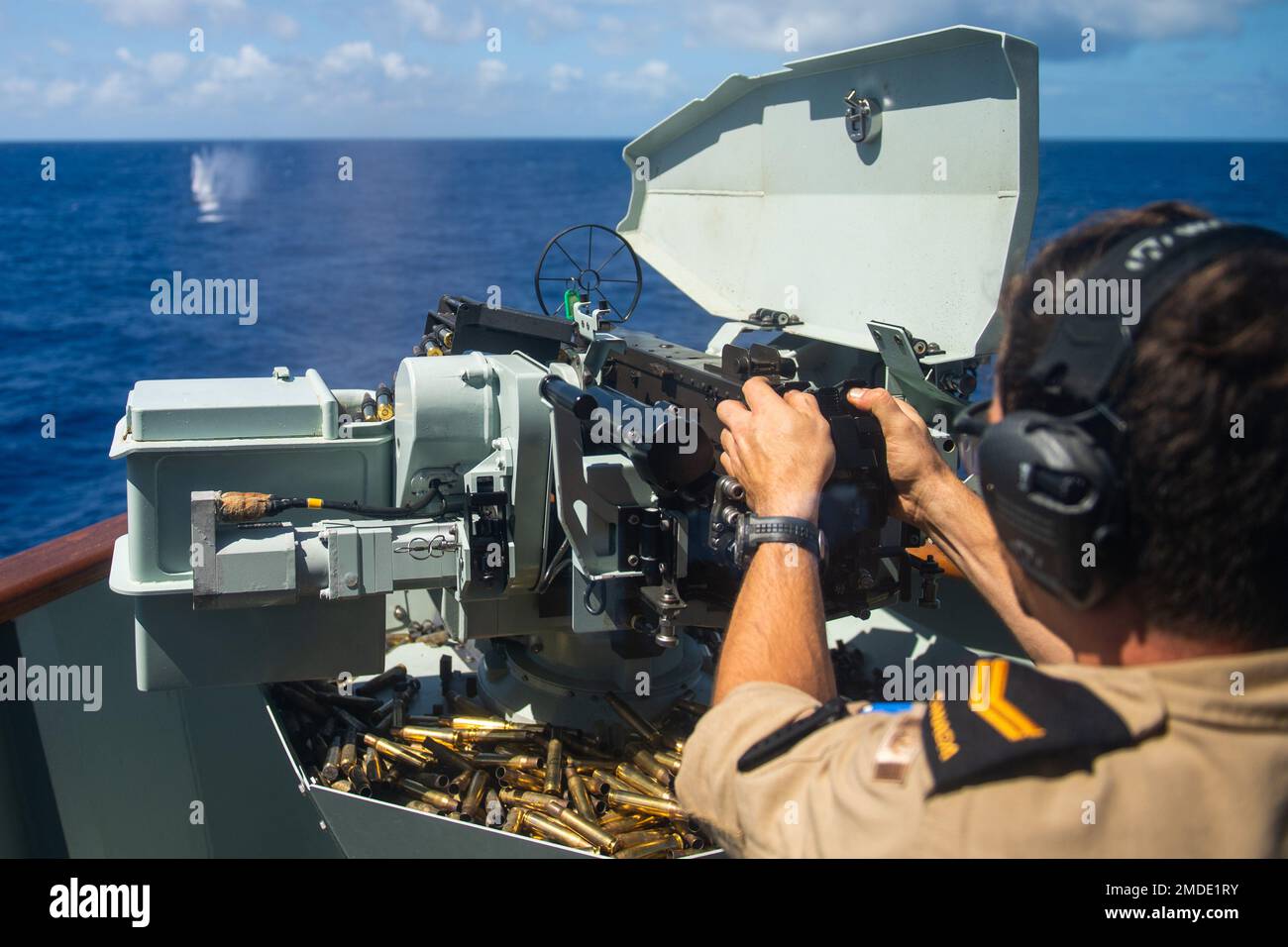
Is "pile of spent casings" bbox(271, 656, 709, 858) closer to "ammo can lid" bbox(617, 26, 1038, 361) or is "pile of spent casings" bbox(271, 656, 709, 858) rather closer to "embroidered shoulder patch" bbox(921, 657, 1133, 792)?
"ammo can lid" bbox(617, 26, 1038, 361)

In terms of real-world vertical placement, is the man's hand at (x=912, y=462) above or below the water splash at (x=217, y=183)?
below

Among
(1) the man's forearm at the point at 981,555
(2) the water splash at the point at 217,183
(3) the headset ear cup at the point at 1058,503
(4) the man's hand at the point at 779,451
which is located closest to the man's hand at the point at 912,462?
(1) the man's forearm at the point at 981,555

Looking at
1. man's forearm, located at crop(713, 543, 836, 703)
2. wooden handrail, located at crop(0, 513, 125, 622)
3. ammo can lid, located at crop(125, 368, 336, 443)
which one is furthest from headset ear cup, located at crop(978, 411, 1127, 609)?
wooden handrail, located at crop(0, 513, 125, 622)

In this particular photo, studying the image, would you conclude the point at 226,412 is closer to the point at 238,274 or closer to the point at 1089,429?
the point at 1089,429

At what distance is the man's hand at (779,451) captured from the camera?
209 centimetres

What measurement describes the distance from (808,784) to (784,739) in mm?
77

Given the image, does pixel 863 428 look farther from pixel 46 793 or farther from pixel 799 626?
pixel 46 793

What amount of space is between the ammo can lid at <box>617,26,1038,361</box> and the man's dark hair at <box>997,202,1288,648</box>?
2.62m

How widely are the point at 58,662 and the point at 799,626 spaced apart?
3.55 meters

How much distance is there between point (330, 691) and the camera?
499cm

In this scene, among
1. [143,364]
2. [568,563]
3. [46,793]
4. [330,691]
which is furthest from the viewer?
[143,364]

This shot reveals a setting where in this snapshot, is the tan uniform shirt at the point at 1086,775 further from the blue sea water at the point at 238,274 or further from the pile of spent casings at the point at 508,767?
the pile of spent casings at the point at 508,767

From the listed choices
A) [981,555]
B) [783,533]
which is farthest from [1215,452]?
[981,555]

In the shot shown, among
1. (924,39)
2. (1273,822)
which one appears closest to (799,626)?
(1273,822)
